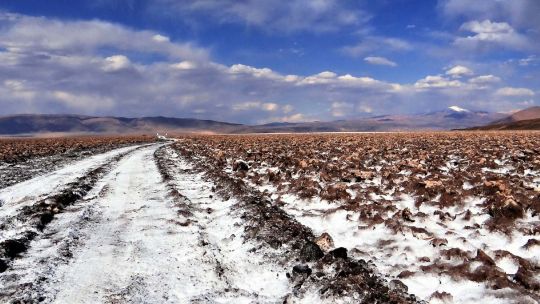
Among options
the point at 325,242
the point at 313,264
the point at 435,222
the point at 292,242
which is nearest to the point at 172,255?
the point at 292,242

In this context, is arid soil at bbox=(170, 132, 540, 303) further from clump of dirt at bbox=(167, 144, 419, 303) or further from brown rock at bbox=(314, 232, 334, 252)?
clump of dirt at bbox=(167, 144, 419, 303)

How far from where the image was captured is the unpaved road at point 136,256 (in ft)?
21.2

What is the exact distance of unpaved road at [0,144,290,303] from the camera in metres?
6.46

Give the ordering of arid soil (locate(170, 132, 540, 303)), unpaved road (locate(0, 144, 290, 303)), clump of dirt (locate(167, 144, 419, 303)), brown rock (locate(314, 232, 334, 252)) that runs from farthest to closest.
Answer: brown rock (locate(314, 232, 334, 252)) < unpaved road (locate(0, 144, 290, 303)) < arid soil (locate(170, 132, 540, 303)) < clump of dirt (locate(167, 144, 419, 303))

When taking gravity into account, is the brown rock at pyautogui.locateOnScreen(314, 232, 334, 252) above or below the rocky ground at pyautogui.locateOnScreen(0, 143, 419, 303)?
above

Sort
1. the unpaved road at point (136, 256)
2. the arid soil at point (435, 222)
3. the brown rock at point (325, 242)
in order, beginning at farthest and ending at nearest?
the brown rock at point (325, 242), the unpaved road at point (136, 256), the arid soil at point (435, 222)

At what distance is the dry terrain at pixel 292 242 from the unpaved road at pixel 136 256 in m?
0.03

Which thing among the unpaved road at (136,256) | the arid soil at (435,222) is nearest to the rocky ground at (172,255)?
the unpaved road at (136,256)

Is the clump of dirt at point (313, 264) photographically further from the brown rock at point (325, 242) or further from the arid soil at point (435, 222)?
the arid soil at point (435, 222)

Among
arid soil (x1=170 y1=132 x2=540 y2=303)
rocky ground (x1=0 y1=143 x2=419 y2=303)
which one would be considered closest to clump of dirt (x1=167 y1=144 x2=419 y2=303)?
rocky ground (x1=0 y1=143 x2=419 y2=303)

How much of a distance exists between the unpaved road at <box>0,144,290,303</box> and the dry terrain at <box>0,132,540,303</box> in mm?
→ 32

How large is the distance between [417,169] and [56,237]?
1110 centimetres

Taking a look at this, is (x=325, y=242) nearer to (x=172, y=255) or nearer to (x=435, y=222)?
(x=435, y=222)

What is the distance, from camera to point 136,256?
8109mm
